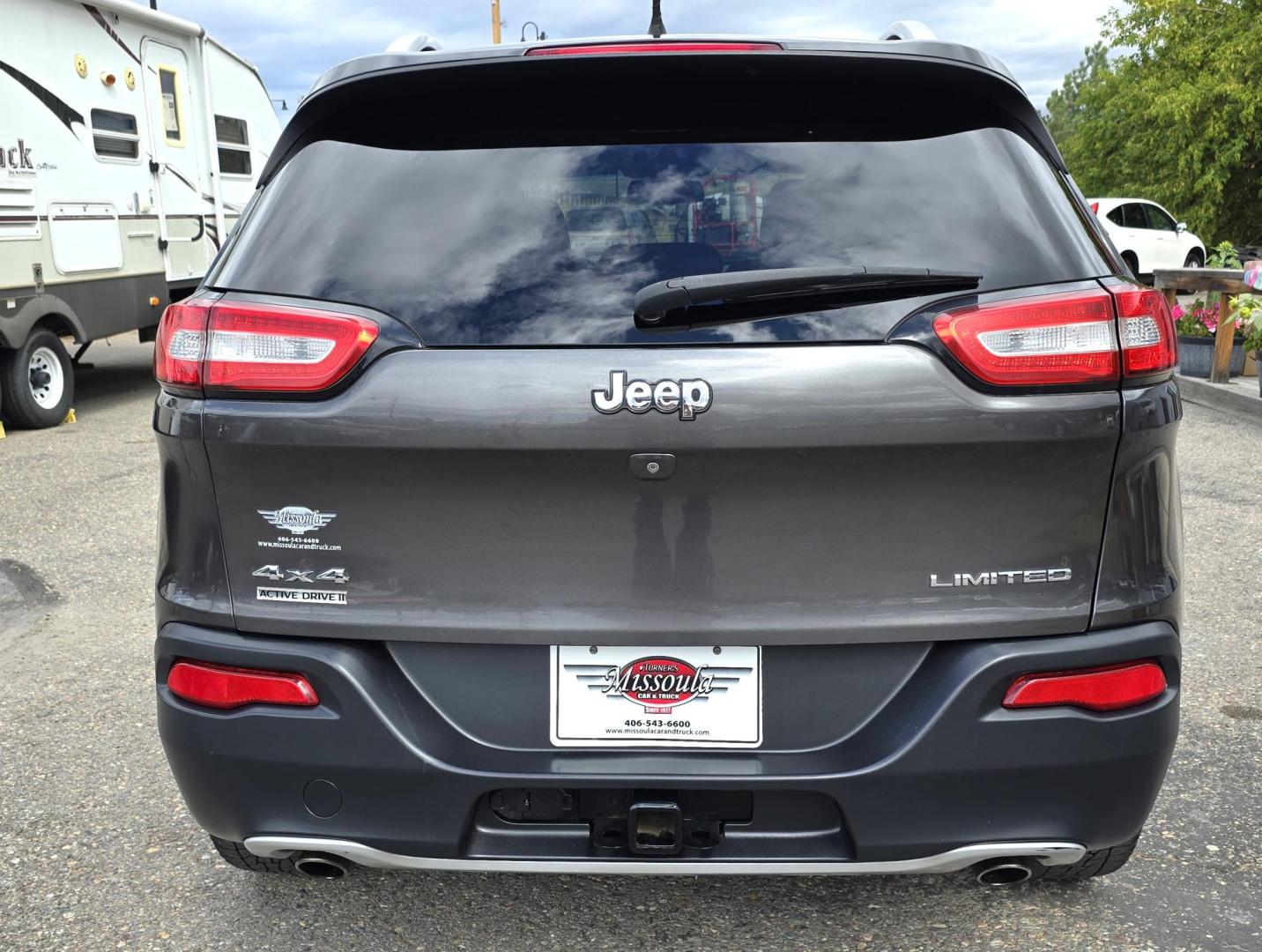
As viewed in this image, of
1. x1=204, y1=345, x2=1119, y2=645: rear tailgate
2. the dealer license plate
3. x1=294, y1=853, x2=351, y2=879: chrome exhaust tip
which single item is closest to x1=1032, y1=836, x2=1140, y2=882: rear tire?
x1=204, y1=345, x2=1119, y2=645: rear tailgate

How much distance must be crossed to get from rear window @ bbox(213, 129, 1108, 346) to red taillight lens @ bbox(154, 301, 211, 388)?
0.27ft

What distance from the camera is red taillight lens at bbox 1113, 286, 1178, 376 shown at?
2.06m

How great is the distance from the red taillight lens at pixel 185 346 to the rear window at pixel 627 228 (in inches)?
3.2

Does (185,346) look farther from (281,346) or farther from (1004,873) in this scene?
(1004,873)

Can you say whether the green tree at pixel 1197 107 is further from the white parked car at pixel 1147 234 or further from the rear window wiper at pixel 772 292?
the rear window wiper at pixel 772 292

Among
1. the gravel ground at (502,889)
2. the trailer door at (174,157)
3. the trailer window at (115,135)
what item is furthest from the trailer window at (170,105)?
the gravel ground at (502,889)

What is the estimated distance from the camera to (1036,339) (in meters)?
2.02

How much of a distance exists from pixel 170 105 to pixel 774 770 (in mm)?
11100

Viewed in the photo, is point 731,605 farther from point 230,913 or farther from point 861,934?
point 230,913

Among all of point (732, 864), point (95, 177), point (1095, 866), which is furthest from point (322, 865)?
point (95, 177)

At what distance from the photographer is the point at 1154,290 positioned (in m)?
2.14

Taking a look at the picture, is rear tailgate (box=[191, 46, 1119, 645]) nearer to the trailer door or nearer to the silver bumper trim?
the silver bumper trim

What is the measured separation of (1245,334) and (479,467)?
10866 millimetres

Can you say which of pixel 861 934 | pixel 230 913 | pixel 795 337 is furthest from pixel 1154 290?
pixel 230 913
